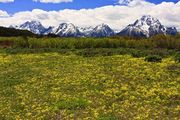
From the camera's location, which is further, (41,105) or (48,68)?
(48,68)

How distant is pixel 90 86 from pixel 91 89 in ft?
2.74

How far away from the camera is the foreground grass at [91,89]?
26.4m

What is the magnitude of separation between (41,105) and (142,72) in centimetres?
1194

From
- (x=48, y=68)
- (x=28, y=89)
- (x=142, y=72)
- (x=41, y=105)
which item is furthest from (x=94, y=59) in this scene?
(x=41, y=105)

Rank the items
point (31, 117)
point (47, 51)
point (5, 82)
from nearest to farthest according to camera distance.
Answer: point (31, 117), point (5, 82), point (47, 51)

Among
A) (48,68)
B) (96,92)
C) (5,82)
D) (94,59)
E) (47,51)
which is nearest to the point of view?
(96,92)

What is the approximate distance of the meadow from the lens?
26.4 meters

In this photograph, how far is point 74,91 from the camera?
31875mm

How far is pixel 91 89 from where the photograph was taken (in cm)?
3203

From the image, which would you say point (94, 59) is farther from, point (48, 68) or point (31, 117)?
point (31, 117)

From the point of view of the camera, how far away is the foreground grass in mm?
26391

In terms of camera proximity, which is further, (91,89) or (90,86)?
(90,86)

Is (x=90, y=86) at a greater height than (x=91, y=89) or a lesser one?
greater

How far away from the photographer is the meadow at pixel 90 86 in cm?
2641
